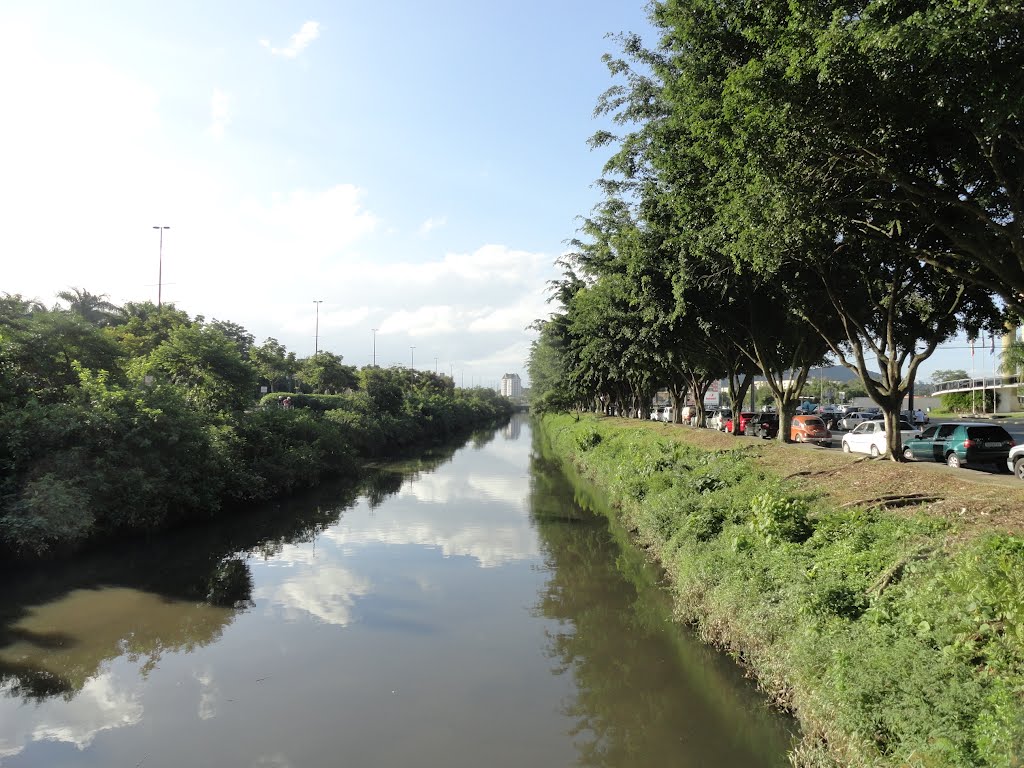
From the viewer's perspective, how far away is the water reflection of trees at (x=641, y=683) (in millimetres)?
6977

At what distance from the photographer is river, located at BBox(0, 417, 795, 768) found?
716cm

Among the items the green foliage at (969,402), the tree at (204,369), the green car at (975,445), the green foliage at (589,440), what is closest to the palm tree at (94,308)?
the tree at (204,369)

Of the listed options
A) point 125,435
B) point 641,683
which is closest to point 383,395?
point 125,435

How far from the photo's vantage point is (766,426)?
31969mm

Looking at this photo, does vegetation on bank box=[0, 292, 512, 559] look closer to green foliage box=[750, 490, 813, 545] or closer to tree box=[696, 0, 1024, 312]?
green foliage box=[750, 490, 813, 545]

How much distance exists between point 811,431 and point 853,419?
1448 centimetres

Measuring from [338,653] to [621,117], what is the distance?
12283 millimetres

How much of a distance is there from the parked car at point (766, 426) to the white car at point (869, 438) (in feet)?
23.5

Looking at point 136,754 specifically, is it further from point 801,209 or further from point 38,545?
point 801,209

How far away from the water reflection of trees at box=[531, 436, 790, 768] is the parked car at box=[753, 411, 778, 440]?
1957cm

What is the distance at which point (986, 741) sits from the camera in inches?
170

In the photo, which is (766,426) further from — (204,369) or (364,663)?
(364,663)

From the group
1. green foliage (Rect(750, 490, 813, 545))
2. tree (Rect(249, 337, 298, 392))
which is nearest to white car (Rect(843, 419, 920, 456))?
green foliage (Rect(750, 490, 813, 545))

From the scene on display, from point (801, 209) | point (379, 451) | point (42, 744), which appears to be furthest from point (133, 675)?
point (379, 451)
